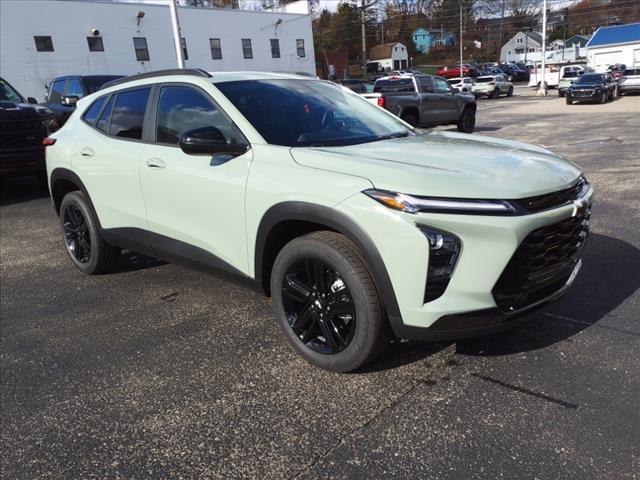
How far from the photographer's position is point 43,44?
28078 mm

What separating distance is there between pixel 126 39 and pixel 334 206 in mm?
32840

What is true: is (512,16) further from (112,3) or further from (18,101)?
(18,101)

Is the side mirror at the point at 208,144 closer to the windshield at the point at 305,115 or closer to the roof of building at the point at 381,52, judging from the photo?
the windshield at the point at 305,115

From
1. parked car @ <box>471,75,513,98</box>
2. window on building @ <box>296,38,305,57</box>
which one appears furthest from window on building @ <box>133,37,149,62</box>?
parked car @ <box>471,75,513,98</box>

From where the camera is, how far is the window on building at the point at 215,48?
36.2 m

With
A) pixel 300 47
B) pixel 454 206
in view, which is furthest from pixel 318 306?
pixel 300 47

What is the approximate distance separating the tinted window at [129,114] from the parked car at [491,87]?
116ft

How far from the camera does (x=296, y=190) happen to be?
2.98 m

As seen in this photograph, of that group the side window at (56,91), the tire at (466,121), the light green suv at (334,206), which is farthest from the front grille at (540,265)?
the tire at (466,121)

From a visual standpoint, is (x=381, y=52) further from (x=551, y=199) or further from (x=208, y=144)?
(x=551, y=199)

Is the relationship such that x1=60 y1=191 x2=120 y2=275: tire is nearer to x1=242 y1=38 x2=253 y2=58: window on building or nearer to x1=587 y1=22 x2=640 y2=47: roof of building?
x1=242 y1=38 x2=253 y2=58: window on building

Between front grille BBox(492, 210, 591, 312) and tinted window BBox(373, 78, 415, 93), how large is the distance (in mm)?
13444

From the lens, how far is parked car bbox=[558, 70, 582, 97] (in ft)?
110

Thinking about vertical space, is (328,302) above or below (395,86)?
below
